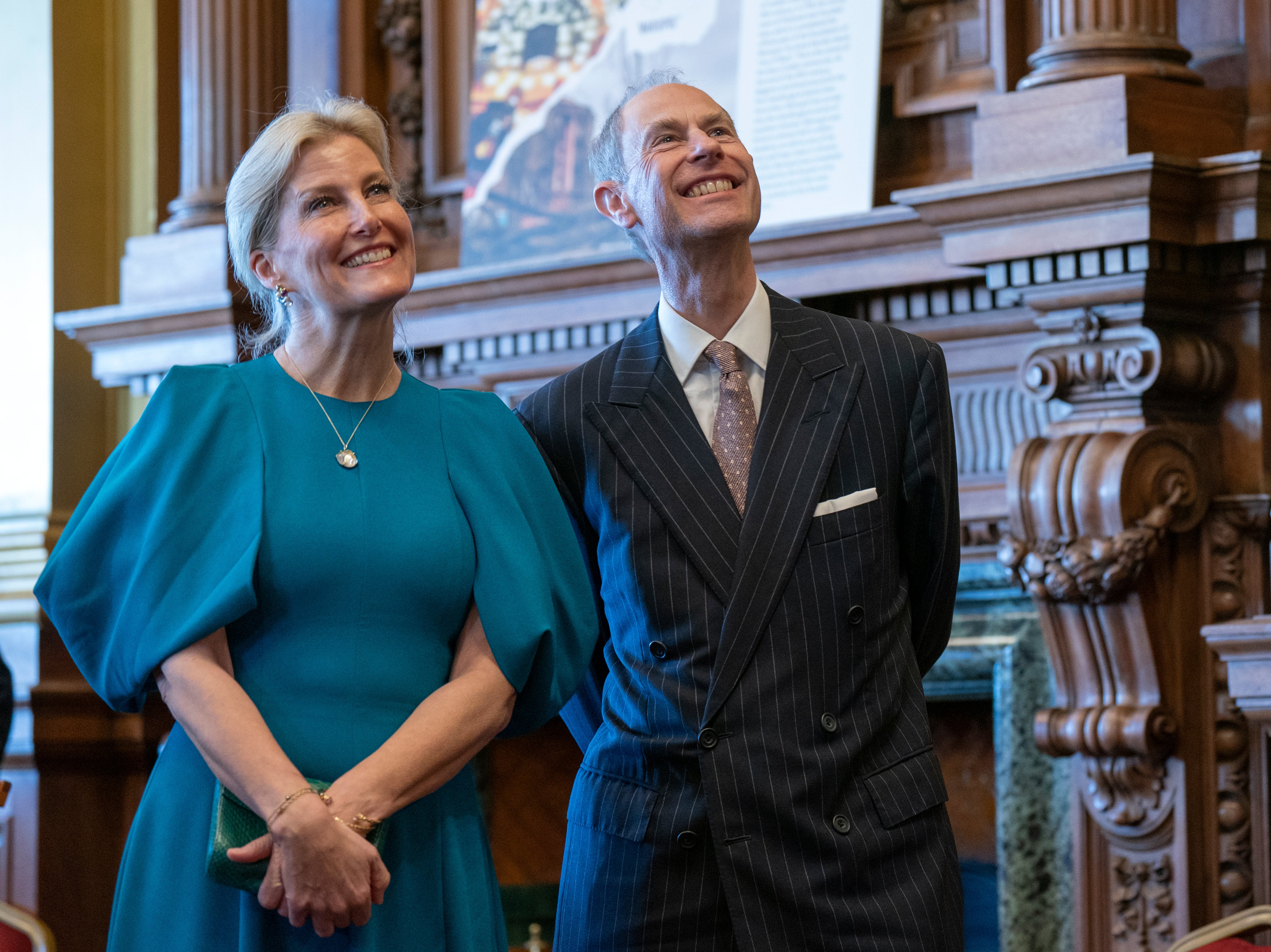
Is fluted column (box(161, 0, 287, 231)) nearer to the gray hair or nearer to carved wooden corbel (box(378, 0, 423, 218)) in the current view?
carved wooden corbel (box(378, 0, 423, 218))

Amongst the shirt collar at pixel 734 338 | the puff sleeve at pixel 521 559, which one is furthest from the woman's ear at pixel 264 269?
the shirt collar at pixel 734 338

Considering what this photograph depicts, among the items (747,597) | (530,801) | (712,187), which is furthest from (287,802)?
(530,801)

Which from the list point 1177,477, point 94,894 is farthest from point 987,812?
point 94,894

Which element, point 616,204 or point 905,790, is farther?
point 616,204

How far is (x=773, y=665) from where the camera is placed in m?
2.01

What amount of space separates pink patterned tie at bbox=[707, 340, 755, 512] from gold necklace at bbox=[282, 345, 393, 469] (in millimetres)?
434

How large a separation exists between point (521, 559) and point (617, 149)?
29.0 inches

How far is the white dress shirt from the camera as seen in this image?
2.21 m

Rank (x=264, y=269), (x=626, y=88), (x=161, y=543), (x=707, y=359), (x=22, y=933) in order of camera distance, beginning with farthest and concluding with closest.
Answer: (x=626, y=88)
(x=22, y=933)
(x=707, y=359)
(x=264, y=269)
(x=161, y=543)

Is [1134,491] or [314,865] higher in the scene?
[1134,491]

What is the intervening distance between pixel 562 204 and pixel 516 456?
2192mm

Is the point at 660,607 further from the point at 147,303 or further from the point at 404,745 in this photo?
the point at 147,303

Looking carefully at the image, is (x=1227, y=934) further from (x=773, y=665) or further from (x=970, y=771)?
(x=970, y=771)

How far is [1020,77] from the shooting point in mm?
3588
